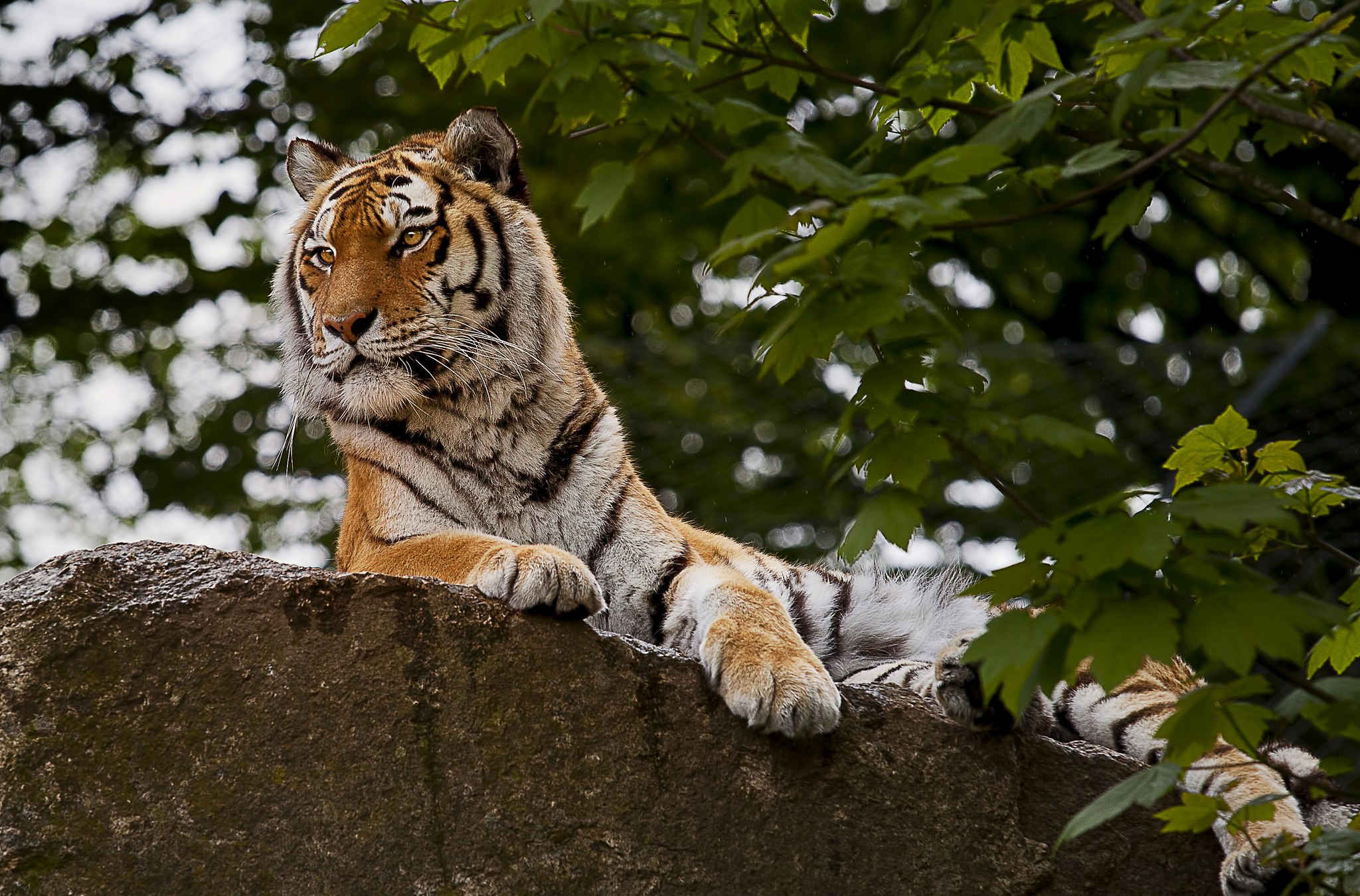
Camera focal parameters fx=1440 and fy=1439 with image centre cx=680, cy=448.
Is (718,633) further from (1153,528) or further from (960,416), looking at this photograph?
(1153,528)

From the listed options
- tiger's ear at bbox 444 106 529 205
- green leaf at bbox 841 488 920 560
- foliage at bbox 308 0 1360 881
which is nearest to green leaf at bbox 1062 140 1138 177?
foliage at bbox 308 0 1360 881

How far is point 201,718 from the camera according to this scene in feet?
8.36

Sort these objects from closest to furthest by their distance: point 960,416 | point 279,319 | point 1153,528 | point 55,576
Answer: point 1153,528
point 960,416
point 55,576
point 279,319

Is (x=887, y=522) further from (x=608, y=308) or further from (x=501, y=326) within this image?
(x=608, y=308)

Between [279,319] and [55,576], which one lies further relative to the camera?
[279,319]

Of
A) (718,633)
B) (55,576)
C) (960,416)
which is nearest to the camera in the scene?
(960,416)

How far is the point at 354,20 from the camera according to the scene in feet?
8.07

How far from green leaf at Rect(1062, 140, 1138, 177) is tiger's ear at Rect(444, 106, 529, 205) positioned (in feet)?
7.46

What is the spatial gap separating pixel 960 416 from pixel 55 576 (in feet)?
5.48

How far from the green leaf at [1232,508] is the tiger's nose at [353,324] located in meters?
2.18

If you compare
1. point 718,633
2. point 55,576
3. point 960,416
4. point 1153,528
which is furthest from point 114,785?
point 1153,528

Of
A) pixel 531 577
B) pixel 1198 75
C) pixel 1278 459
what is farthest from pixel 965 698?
pixel 1198 75

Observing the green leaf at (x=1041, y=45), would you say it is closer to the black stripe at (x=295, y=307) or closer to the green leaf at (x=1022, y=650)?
the green leaf at (x=1022, y=650)

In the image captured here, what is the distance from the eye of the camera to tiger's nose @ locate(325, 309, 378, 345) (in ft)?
11.5
